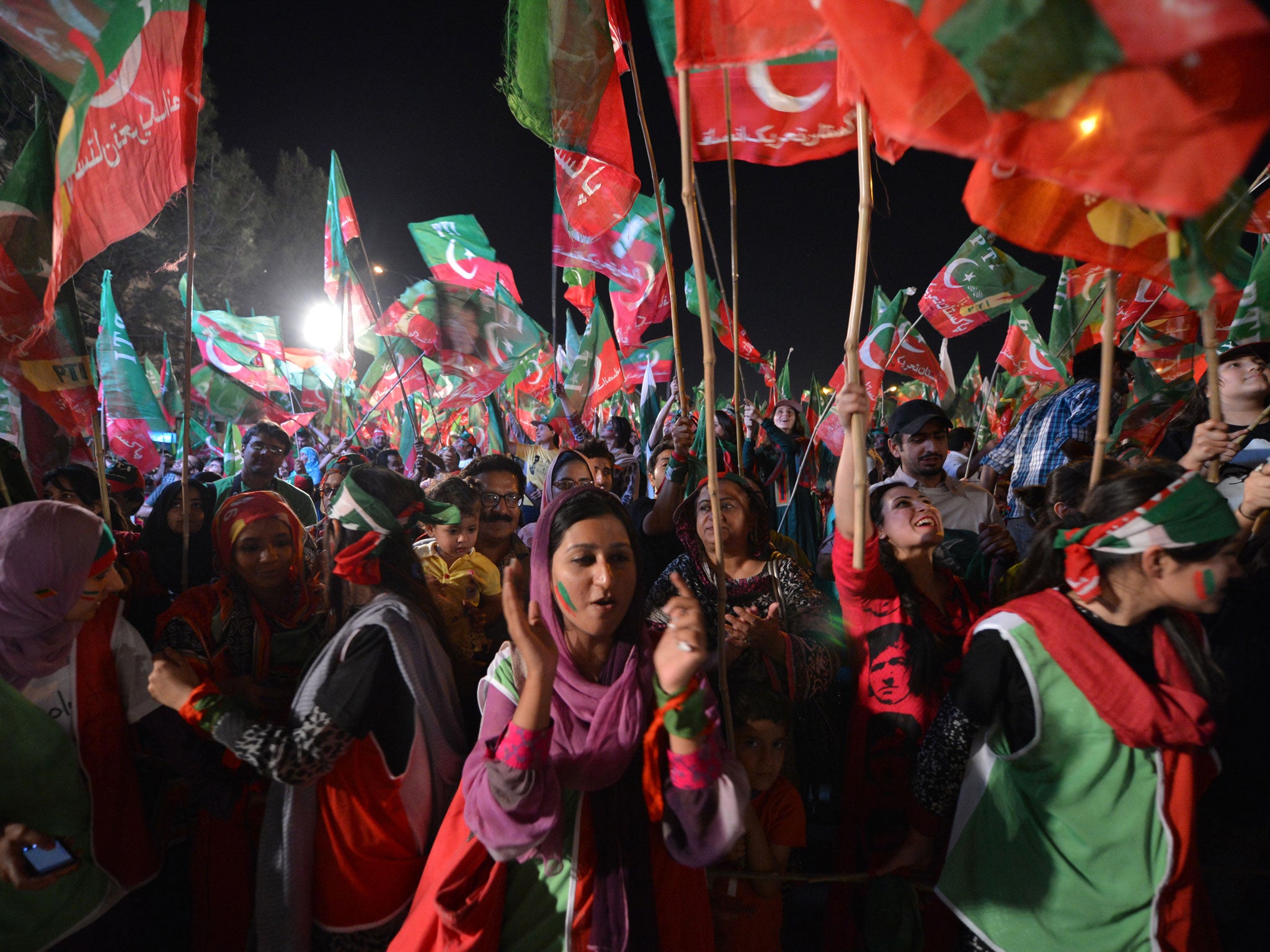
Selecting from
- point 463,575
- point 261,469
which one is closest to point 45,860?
point 463,575

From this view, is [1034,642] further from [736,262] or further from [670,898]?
[736,262]

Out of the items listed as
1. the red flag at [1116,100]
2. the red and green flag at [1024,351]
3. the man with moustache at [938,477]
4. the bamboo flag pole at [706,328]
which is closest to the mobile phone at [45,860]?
the bamboo flag pole at [706,328]

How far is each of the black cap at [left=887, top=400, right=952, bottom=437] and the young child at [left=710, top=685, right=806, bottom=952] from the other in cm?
202

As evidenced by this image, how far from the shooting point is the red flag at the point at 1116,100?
76 centimetres

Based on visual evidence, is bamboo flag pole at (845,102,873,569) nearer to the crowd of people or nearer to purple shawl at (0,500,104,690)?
the crowd of people

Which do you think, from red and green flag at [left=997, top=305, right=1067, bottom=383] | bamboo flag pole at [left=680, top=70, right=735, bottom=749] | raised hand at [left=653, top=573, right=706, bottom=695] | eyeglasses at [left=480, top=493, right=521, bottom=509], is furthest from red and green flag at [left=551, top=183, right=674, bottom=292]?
red and green flag at [left=997, top=305, right=1067, bottom=383]

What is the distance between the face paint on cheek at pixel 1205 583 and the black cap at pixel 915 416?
6.67 ft

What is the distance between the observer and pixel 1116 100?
82 centimetres

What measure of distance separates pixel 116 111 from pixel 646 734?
3022 millimetres

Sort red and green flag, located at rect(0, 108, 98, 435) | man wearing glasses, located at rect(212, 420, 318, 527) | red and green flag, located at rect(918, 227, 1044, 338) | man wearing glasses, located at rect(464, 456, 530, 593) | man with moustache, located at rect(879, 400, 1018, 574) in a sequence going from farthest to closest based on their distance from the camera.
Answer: red and green flag, located at rect(918, 227, 1044, 338)
man wearing glasses, located at rect(212, 420, 318, 527)
man wearing glasses, located at rect(464, 456, 530, 593)
man with moustache, located at rect(879, 400, 1018, 574)
red and green flag, located at rect(0, 108, 98, 435)

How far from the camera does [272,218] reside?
28109 mm

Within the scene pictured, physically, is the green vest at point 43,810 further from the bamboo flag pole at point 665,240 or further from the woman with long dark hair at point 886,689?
the woman with long dark hair at point 886,689

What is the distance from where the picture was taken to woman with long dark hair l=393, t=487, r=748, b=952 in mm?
1302

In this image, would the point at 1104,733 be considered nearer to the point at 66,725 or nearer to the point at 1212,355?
the point at 1212,355
